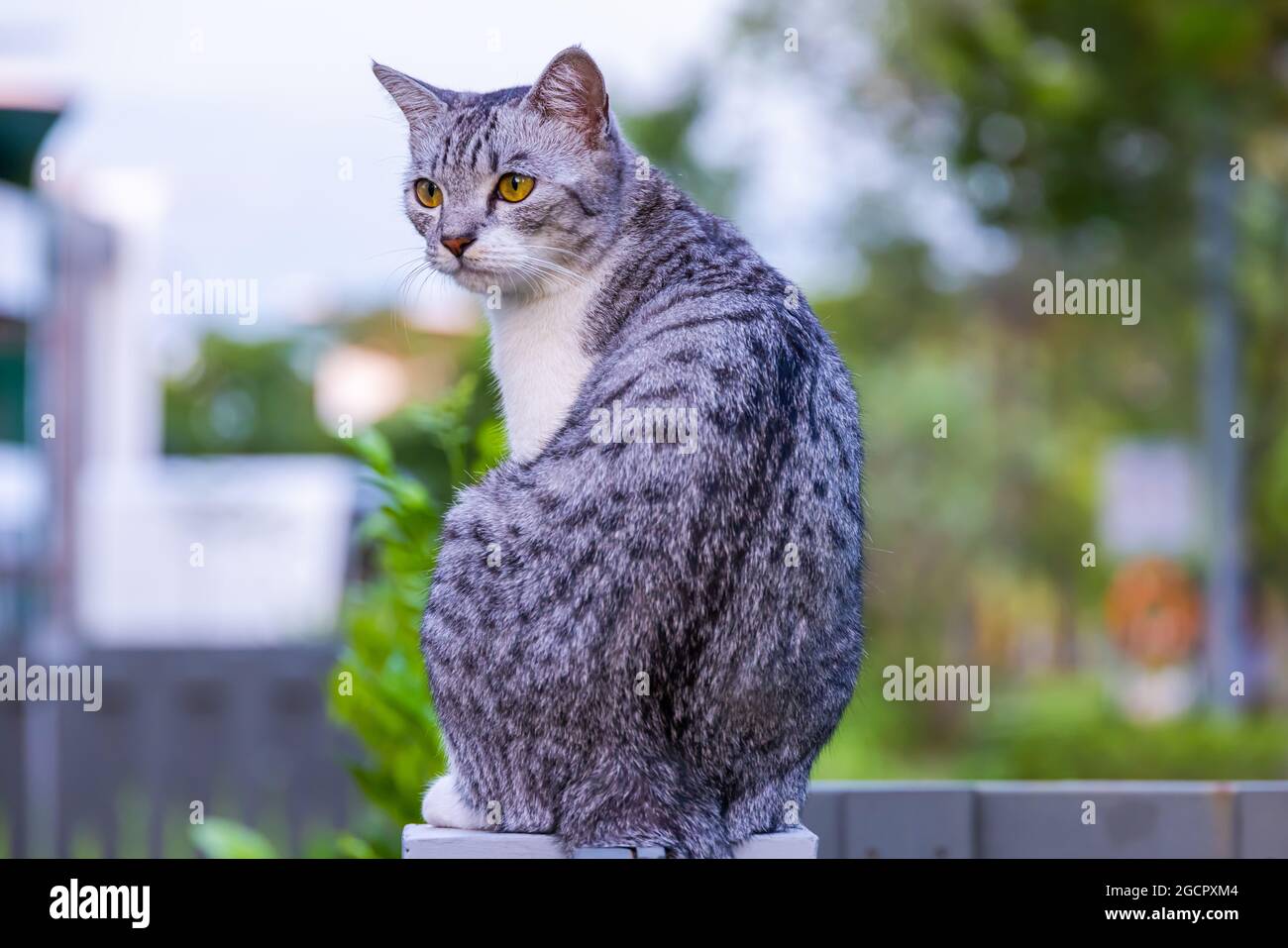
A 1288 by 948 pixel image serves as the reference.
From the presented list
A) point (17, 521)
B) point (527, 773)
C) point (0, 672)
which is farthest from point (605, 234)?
point (17, 521)

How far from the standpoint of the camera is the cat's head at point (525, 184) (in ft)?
7.16

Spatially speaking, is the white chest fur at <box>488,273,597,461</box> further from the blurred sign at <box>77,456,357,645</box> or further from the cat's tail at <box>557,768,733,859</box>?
the blurred sign at <box>77,456,357,645</box>

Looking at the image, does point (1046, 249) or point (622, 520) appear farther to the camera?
point (1046, 249)

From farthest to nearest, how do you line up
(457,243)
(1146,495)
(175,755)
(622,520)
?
(1146,495) → (175,755) → (457,243) → (622,520)

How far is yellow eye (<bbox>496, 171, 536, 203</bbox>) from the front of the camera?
7.20ft

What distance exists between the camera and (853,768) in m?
10.2

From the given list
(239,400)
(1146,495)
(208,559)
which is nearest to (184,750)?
(208,559)

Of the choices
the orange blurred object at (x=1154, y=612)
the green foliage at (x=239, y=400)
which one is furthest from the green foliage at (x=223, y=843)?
the green foliage at (x=239, y=400)

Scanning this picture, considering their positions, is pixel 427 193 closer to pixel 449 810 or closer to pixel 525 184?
pixel 525 184

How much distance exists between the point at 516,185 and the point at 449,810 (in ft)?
3.37

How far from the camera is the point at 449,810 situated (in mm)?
2193

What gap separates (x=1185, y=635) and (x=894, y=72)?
7212 millimetres

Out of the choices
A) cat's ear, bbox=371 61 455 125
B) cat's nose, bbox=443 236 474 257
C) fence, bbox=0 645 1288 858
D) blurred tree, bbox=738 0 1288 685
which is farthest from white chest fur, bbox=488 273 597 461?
blurred tree, bbox=738 0 1288 685
